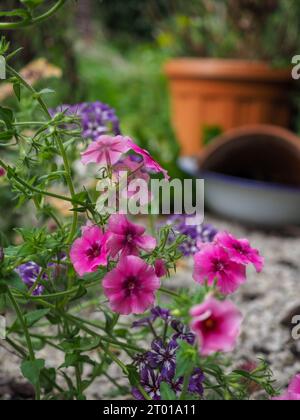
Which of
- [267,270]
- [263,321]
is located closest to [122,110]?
[267,270]

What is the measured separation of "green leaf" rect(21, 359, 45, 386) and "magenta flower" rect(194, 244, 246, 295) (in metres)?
0.24

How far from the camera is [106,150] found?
2.41 ft

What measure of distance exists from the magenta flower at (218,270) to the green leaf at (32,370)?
235mm

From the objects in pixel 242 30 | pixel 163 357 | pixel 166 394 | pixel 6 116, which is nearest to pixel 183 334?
pixel 163 357

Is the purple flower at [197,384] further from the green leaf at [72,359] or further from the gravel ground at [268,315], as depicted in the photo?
the gravel ground at [268,315]

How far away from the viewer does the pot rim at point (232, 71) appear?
3.14 meters

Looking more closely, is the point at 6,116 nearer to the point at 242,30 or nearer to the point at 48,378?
the point at 48,378

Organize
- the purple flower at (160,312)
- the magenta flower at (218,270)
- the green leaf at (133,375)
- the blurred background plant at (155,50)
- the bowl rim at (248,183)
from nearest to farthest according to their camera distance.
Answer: the magenta flower at (218,270) < the green leaf at (133,375) < the purple flower at (160,312) < the blurred background plant at (155,50) < the bowl rim at (248,183)

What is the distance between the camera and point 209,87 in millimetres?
3256

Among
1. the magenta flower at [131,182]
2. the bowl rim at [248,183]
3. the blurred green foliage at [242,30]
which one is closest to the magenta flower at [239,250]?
the magenta flower at [131,182]

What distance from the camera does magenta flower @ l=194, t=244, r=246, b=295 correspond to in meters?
0.68

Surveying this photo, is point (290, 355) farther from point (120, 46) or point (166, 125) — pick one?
point (120, 46)

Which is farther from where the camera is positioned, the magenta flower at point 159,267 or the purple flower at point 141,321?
the purple flower at point 141,321
